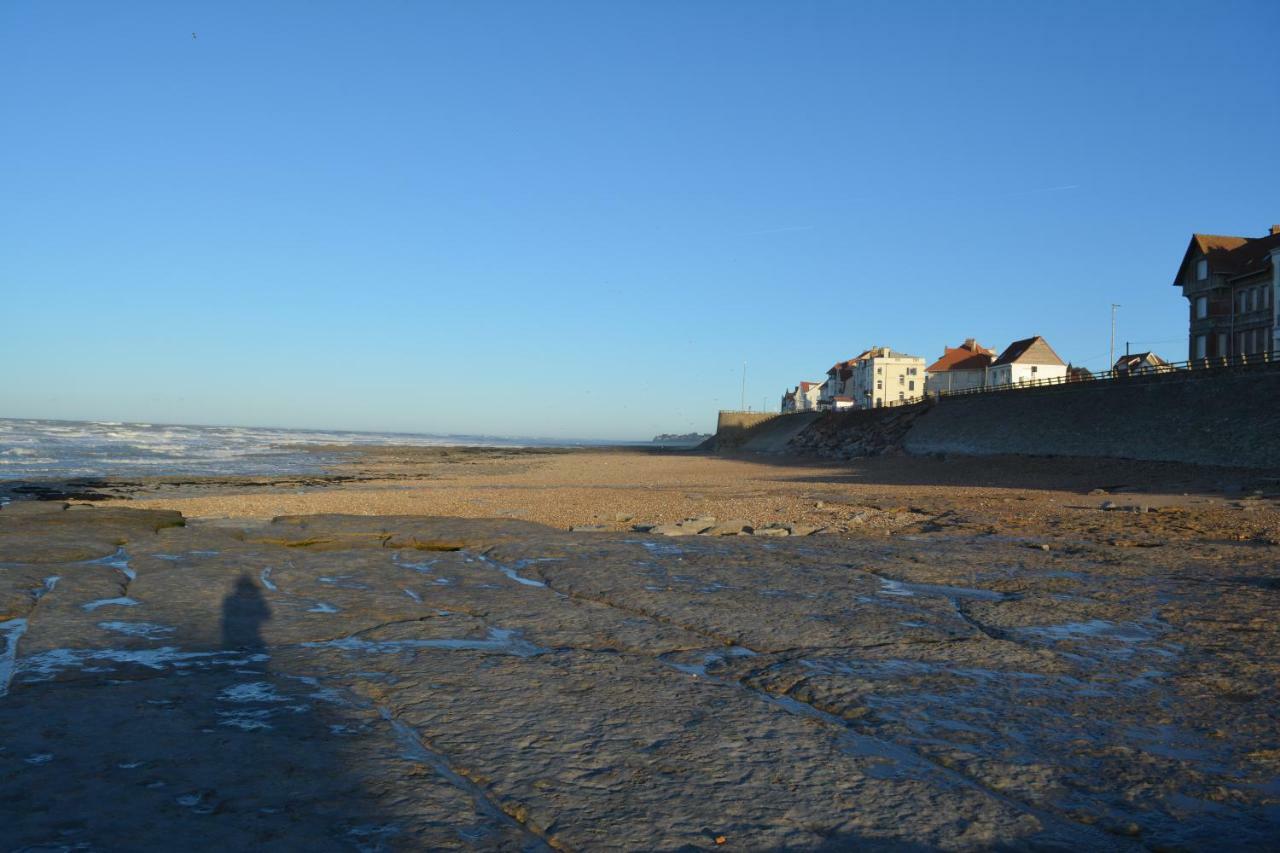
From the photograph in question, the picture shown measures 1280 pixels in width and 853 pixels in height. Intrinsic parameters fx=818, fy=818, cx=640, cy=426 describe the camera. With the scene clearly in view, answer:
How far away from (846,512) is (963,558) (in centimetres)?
857

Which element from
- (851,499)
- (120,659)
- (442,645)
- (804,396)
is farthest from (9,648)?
(804,396)

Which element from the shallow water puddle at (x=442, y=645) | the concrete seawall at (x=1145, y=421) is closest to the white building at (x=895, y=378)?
the concrete seawall at (x=1145, y=421)

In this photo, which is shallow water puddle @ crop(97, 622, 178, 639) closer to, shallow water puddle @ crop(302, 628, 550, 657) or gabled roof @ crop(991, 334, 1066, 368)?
shallow water puddle @ crop(302, 628, 550, 657)

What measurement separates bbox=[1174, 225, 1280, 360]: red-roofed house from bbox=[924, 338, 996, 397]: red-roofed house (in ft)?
127

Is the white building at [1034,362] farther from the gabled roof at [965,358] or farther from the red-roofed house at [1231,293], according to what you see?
the red-roofed house at [1231,293]

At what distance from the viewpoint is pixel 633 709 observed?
15.2 ft

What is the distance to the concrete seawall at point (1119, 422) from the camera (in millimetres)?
27766

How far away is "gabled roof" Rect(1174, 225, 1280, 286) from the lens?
44.9 metres

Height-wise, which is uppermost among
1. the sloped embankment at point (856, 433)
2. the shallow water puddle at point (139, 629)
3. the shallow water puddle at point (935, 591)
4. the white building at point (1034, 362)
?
the white building at point (1034, 362)

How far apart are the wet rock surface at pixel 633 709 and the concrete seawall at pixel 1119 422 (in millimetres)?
22903

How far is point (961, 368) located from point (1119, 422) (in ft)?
197

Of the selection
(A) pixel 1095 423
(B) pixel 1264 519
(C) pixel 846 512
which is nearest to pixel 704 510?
(C) pixel 846 512

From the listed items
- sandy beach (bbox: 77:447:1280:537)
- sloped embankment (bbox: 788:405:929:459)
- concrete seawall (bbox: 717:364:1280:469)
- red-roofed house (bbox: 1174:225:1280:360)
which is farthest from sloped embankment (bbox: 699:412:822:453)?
sandy beach (bbox: 77:447:1280:537)

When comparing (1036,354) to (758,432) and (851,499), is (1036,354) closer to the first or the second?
(758,432)
